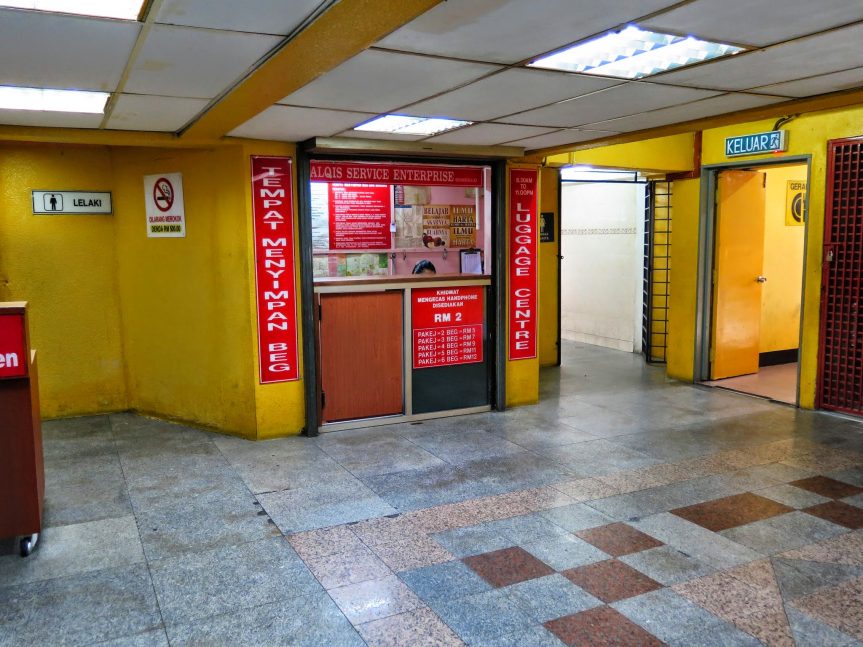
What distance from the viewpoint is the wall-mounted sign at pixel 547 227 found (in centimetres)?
874

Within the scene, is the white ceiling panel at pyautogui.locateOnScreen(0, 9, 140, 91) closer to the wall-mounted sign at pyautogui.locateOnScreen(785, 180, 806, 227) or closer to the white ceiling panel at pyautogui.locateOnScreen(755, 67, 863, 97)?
the white ceiling panel at pyautogui.locateOnScreen(755, 67, 863, 97)

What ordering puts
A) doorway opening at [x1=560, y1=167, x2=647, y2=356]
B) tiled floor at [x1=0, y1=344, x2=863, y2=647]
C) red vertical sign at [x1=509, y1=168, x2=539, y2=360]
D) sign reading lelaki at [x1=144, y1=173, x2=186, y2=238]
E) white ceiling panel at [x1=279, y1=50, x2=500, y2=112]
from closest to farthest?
tiled floor at [x1=0, y1=344, x2=863, y2=647] → white ceiling panel at [x1=279, y1=50, x2=500, y2=112] → sign reading lelaki at [x1=144, y1=173, x2=186, y2=238] → red vertical sign at [x1=509, y1=168, x2=539, y2=360] → doorway opening at [x1=560, y1=167, x2=647, y2=356]

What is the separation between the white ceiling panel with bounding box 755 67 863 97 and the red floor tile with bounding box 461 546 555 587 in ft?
9.39

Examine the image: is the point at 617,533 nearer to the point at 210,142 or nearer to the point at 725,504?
the point at 725,504

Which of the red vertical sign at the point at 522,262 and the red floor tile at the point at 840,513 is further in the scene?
the red vertical sign at the point at 522,262

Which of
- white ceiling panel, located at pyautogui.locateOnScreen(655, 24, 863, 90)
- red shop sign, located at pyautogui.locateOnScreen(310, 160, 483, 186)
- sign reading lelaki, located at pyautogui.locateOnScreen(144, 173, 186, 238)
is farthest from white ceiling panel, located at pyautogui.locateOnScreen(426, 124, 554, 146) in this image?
sign reading lelaki, located at pyautogui.locateOnScreen(144, 173, 186, 238)

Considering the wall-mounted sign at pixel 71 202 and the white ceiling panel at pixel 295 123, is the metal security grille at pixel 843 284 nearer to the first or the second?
the white ceiling panel at pixel 295 123

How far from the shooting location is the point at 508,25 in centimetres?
269

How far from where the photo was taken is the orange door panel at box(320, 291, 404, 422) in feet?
19.2

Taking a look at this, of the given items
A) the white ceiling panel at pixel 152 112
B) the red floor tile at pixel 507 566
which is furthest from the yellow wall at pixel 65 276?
the red floor tile at pixel 507 566

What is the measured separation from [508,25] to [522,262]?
13.1ft

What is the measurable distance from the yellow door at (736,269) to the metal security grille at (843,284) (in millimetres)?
1291

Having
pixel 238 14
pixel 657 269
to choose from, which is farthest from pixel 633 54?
pixel 657 269

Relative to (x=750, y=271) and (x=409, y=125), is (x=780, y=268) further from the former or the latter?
(x=409, y=125)
